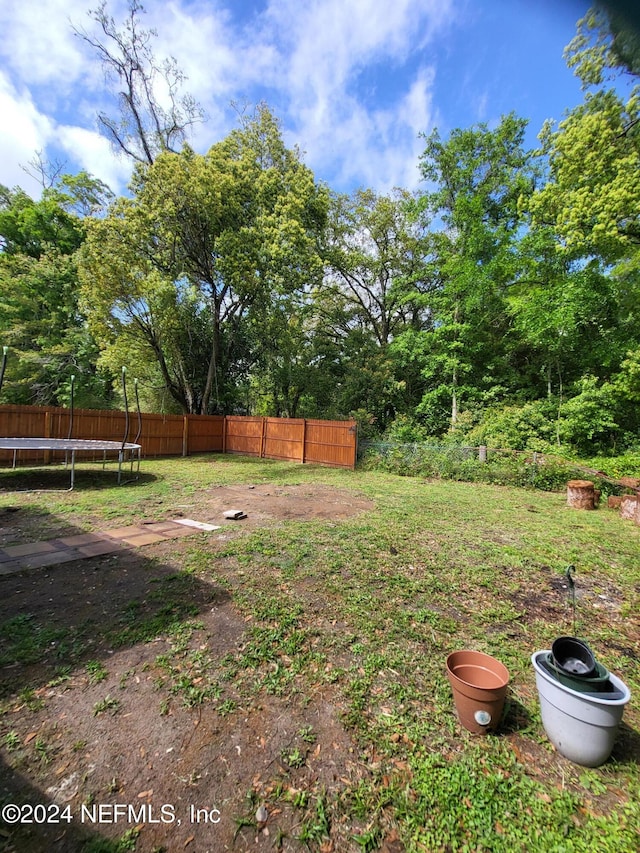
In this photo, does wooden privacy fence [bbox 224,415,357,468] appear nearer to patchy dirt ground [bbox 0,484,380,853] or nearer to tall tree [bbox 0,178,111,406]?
tall tree [bbox 0,178,111,406]

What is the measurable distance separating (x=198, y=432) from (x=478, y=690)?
514 inches

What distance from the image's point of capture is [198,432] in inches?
530

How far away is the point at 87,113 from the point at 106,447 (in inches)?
569

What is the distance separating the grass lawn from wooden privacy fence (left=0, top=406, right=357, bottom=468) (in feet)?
21.1

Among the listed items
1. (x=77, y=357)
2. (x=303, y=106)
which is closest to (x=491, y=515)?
(x=303, y=106)

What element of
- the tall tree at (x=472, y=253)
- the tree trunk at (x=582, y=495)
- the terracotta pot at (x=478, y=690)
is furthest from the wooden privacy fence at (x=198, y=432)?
the terracotta pot at (x=478, y=690)

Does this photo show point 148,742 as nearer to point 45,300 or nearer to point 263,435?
point 263,435

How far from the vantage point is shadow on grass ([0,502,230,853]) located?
121 centimetres

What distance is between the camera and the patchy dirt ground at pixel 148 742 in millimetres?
1230

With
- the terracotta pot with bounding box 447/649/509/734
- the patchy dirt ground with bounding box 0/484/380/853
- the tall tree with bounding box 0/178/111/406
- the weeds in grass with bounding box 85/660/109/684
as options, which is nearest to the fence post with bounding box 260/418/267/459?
the tall tree with bounding box 0/178/111/406

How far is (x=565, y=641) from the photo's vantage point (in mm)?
1703

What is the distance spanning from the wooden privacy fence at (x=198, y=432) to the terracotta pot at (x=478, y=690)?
8.81 m

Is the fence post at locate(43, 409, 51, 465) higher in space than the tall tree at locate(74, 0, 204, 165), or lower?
lower

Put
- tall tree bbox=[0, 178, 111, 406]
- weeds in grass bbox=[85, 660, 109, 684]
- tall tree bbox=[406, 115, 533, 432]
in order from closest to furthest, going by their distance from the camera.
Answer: weeds in grass bbox=[85, 660, 109, 684] < tall tree bbox=[406, 115, 533, 432] < tall tree bbox=[0, 178, 111, 406]
